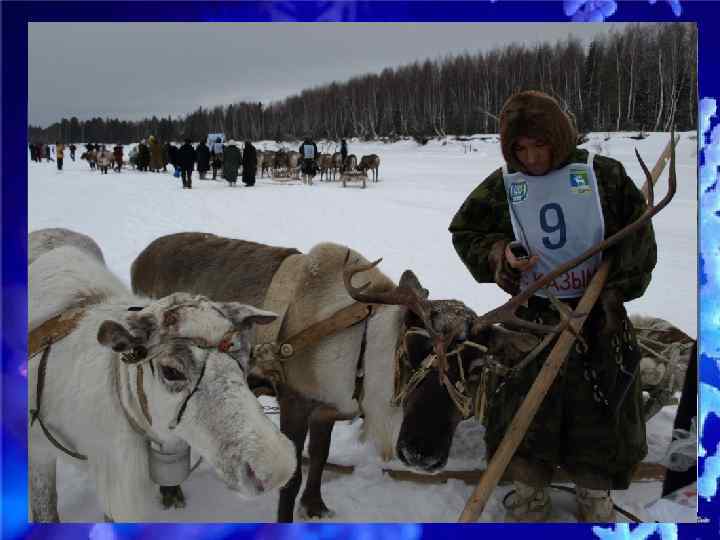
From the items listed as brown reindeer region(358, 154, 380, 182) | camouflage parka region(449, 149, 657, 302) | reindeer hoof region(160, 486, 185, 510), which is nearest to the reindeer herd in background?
brown reindeer region(358, 154, 380, 182)

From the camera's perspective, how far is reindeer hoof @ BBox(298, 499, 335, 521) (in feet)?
8.21

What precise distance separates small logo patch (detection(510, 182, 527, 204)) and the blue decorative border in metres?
0.66

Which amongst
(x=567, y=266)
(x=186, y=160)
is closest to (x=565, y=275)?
(x=567, y=266)

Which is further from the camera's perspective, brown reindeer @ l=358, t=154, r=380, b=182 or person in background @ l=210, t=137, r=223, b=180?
brown reindeer @ l=358, t=154, r=380, b=182

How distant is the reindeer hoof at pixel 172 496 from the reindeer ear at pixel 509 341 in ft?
4.57

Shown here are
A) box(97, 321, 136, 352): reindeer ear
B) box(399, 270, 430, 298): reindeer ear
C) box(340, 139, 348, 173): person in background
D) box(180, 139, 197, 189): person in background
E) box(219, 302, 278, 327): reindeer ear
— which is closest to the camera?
box(97, 321, 136, 352): reindeer ear

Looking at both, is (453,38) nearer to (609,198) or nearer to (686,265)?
(609,198)

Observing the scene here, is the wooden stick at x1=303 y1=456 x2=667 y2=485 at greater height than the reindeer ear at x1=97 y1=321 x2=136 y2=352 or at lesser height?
lesser

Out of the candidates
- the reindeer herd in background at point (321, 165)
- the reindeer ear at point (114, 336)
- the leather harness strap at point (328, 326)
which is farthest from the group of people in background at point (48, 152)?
the leather harness strap at point (328, 326)

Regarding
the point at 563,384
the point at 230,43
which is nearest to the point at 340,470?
the point at 563,384

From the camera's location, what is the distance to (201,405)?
1.92 m

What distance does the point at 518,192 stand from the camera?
2.30 metres

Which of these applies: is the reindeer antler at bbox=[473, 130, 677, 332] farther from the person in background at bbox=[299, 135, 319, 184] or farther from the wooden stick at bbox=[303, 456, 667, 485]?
the person in background at bbox=[299, 135, 319, 184]

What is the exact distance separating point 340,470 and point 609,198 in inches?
63.3
